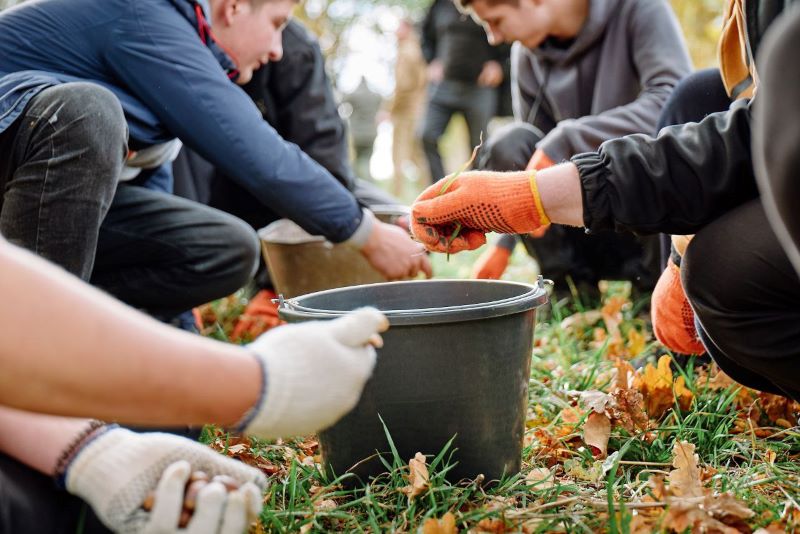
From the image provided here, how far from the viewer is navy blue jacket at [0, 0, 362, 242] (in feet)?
6.74

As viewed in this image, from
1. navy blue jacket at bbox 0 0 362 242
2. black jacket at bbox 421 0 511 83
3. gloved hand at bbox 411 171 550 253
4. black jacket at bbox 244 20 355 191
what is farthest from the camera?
black jacket at bbox 421 0 511 83

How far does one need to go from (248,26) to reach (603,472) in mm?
1726

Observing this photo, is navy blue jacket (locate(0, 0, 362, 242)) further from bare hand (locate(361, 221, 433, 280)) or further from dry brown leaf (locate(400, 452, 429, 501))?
dry brown leaf (locate(400, 452, 429, 501))

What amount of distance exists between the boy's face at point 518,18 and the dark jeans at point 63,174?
155 centimetres

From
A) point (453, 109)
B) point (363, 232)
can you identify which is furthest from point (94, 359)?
point (453, 109)

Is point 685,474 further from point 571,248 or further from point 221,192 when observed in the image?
point 221,192

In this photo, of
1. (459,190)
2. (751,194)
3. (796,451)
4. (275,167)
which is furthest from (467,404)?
(275,167)

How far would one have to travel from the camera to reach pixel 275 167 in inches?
84.7

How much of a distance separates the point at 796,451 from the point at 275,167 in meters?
1.42

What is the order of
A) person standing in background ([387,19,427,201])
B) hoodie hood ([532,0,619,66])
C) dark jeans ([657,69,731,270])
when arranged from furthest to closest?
person standing in background ([387,19,427,201]) → hoodie hood ([532,0,619,66]) → dark jeans ([657,69,731,270])

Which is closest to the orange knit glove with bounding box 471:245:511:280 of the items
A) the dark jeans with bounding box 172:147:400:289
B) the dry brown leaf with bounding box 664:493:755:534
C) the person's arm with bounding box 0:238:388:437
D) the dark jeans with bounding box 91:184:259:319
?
the dark jeans with bounding box 172:147:400:289

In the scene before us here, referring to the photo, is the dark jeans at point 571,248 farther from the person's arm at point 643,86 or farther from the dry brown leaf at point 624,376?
the dry brown leaf at point 624,376

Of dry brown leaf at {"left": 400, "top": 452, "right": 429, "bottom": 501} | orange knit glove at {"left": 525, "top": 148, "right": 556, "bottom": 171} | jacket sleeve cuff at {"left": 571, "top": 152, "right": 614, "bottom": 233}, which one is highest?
jacket sleeve cuff at {"left": 571, "top": 152, "right": 614, "bottom": 233}

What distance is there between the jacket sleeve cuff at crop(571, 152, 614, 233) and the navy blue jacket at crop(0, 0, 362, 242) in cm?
99
